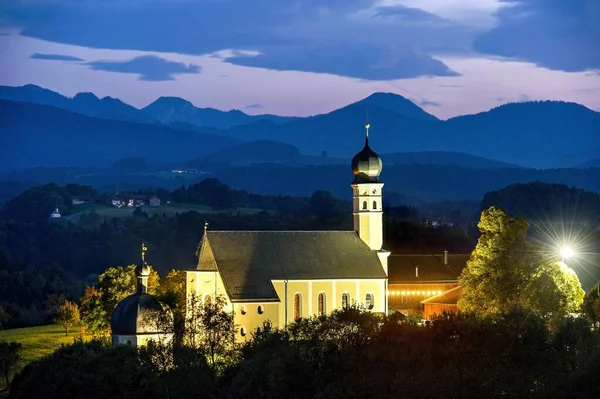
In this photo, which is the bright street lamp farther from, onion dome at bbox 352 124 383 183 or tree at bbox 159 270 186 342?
tree at bbox 159 270 186 342

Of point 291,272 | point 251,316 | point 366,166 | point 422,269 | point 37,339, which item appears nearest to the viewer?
point 251,316

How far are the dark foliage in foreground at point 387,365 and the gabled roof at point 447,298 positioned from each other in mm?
Answer: 26800

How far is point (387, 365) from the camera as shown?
55312mm

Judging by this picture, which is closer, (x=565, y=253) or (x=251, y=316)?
(x=251, y=316)

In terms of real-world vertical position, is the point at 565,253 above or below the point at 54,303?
above

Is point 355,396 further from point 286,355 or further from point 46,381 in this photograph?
point 46,381

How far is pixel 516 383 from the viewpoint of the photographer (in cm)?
5212

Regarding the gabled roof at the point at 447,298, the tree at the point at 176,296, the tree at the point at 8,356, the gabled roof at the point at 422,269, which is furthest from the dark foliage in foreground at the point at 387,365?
the gabled roof at the point at 422,269

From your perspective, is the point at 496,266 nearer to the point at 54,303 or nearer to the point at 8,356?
the point at 8,356

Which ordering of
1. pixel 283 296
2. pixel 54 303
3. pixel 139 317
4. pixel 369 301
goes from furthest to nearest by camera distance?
pixel 54 303, pixel 369 301, pixel 283 296, pixel 139 317

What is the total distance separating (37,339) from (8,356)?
431 inches

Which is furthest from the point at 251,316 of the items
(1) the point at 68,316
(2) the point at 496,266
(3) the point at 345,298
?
(1) the point at 68,316

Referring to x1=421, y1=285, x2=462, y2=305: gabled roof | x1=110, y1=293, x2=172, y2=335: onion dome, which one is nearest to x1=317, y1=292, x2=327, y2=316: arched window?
x1=421, y1=285, x2=462, y2=305: gabled roof

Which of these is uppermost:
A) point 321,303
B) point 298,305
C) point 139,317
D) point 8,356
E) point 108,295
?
point 108,295
